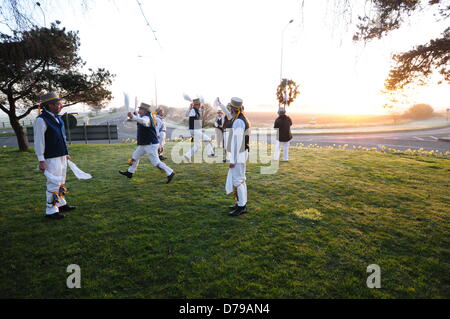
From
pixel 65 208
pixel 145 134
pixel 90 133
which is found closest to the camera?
pixel 65 208

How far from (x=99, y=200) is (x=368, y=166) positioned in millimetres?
9477

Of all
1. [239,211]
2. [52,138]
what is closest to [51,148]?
[52,138]

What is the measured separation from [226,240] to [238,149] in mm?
1694

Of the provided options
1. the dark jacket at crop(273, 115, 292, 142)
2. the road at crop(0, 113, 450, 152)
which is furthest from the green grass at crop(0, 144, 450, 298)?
the road at crop(0, 113, 450, 152)

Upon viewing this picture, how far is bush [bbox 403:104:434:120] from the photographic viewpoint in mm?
58834

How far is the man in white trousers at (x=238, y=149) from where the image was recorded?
4.66 metres

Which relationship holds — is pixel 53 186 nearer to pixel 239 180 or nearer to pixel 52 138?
pixel 52 138

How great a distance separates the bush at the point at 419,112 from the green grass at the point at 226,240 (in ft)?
218

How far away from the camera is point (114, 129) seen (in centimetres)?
1886

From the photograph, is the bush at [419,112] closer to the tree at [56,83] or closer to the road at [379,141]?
the road at [379,141]

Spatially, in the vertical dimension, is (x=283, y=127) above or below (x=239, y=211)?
above

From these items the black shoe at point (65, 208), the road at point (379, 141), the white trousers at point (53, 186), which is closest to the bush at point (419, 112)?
the road at point (379, 141)

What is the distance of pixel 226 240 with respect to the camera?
3.97m
